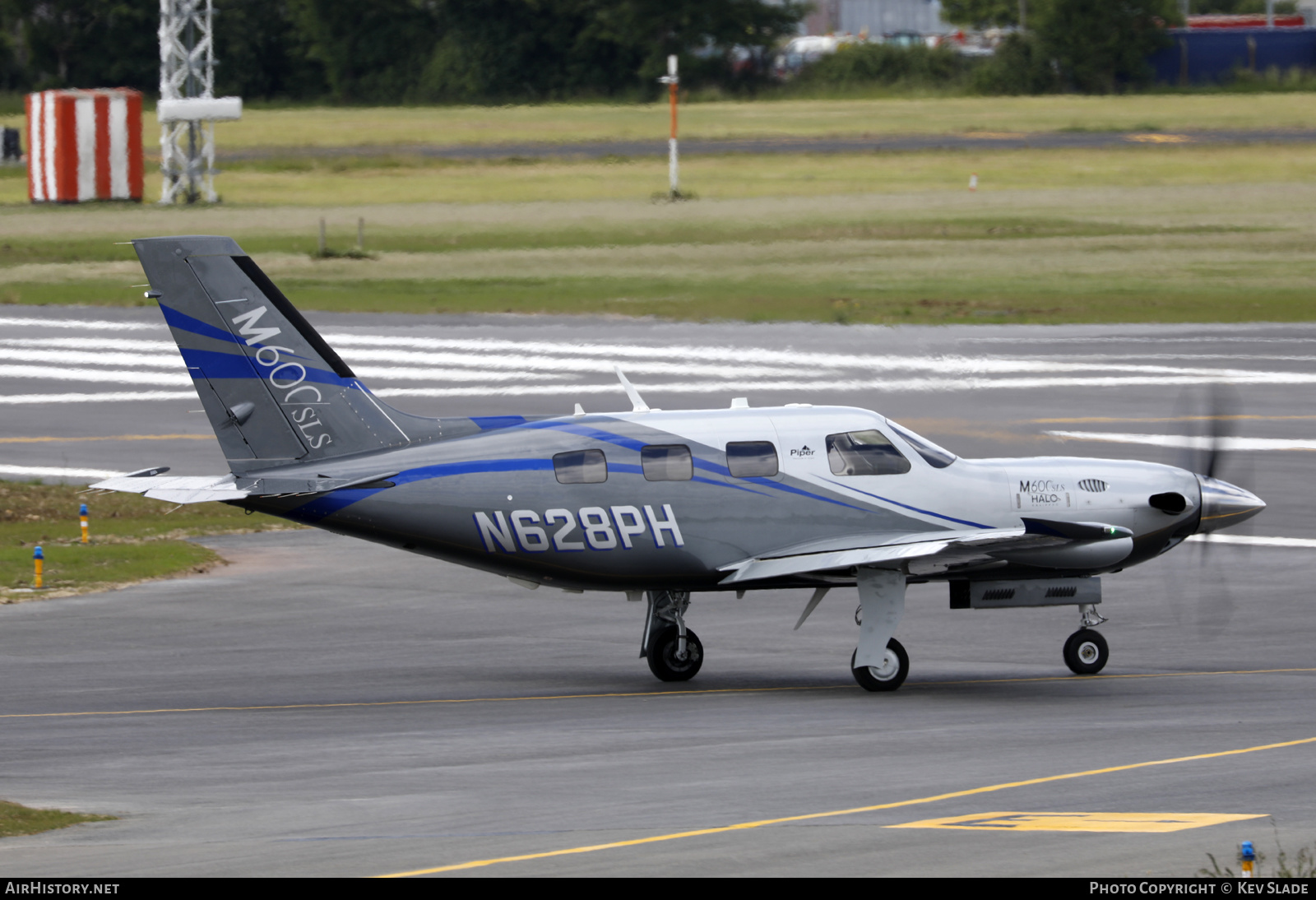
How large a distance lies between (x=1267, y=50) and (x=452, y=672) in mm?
113294

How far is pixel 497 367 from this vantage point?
45.6 meters

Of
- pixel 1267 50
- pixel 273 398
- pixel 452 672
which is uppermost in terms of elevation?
pixel 1267 50

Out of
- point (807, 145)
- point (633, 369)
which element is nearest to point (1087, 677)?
point (633, 369)

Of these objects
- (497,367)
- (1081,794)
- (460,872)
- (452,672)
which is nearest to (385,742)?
(452,672)

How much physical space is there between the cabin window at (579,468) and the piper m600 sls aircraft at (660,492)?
0.7 inches

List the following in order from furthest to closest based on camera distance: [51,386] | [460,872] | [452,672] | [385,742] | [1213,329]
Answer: [1213,329]
[51,386]
[452,672]
[385,742]
[460,872]

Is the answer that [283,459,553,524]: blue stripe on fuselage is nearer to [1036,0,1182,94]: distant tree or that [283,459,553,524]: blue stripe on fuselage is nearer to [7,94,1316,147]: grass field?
[7,94,1316,147]: grass field

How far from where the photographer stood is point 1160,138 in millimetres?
94688

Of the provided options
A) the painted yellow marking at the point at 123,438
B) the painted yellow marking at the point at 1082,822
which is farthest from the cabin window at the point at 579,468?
the painted yellow marking at the point at 123,438

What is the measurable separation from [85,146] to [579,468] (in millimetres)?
64339

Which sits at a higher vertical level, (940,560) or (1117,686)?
(940,560)

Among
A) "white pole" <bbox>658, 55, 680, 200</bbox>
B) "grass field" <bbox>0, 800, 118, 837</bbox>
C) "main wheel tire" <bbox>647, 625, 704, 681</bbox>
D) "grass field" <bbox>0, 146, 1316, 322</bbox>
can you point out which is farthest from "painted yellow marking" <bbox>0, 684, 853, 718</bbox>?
"white pole" <bbox>658, 55, 680, 200</bbox>

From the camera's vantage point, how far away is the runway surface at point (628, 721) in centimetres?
1303

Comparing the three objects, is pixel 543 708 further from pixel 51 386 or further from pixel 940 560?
pixel 51 386
